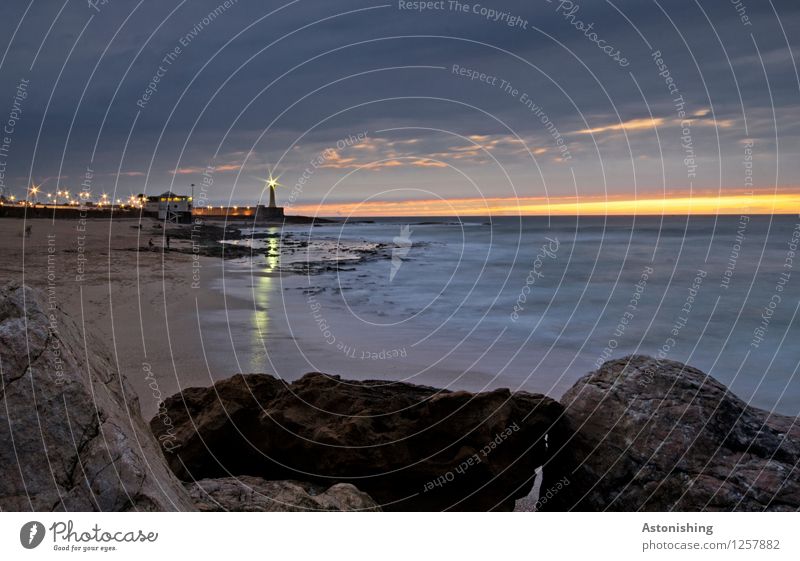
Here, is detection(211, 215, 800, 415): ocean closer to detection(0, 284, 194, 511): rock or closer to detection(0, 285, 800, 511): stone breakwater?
detection(0, 285, 800, 511): stone breakwater

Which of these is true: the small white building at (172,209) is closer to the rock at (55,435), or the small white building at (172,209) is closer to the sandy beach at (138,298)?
the sandy beach at (138,298)

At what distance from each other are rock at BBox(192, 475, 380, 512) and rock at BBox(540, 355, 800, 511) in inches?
79.4

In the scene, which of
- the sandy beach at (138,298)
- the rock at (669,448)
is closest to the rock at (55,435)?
the sandy beach at (138,298)

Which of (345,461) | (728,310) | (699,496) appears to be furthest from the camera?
(728,310)

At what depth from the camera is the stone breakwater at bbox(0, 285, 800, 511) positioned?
15.1 ft

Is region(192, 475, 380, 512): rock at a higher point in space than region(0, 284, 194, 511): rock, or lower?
lower

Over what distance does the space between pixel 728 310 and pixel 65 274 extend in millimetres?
18812

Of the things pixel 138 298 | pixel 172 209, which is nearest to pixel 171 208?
pixel 172 209

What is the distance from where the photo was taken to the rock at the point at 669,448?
5066 millimetres

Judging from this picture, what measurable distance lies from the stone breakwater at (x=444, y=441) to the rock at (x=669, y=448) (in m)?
0.01

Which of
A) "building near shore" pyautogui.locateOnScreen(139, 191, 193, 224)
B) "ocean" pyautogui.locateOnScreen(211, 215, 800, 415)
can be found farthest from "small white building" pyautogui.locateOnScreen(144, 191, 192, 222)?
"ocean" pyautogui.locateOnScreen(211, 215, 800, 415)

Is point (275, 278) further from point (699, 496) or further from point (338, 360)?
point (699, 496)

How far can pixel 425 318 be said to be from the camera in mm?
15766
